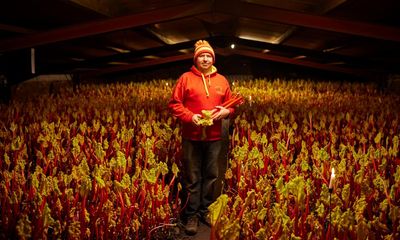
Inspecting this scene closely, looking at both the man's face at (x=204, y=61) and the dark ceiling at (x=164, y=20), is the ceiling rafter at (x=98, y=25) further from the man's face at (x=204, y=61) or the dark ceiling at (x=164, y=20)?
the man's face at (x=204, y=61)

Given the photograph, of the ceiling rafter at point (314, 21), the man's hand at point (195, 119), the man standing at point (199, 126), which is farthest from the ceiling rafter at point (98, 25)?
the man's hand at point (195, 119)

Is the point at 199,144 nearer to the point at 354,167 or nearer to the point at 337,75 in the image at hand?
the point at 354,167

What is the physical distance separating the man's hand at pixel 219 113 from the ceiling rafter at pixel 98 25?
13.8ft

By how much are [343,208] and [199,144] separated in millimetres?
1303

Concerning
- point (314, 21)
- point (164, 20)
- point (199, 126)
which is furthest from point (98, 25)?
point (199, 126)

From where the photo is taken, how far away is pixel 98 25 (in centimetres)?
727

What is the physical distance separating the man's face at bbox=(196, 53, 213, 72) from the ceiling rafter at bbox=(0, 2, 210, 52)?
155 inches

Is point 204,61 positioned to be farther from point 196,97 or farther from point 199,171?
point 199,171

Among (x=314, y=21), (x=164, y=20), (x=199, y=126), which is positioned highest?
(x=164, y=20)

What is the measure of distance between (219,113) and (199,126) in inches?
8.5

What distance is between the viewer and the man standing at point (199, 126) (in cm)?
348

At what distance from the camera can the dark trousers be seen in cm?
351

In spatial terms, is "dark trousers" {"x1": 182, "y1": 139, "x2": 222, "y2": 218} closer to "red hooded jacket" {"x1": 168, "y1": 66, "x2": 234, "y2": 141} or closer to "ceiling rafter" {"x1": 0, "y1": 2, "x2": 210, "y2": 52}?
"red hooded jacket" {"x1": 168, "y1": 66, "x2": 234, "y2": 141}

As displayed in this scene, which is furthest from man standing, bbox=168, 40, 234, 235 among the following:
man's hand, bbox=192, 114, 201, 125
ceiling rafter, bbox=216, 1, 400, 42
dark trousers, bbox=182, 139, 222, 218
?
ceiling rafter, bbox=216, 1, 400, 42
